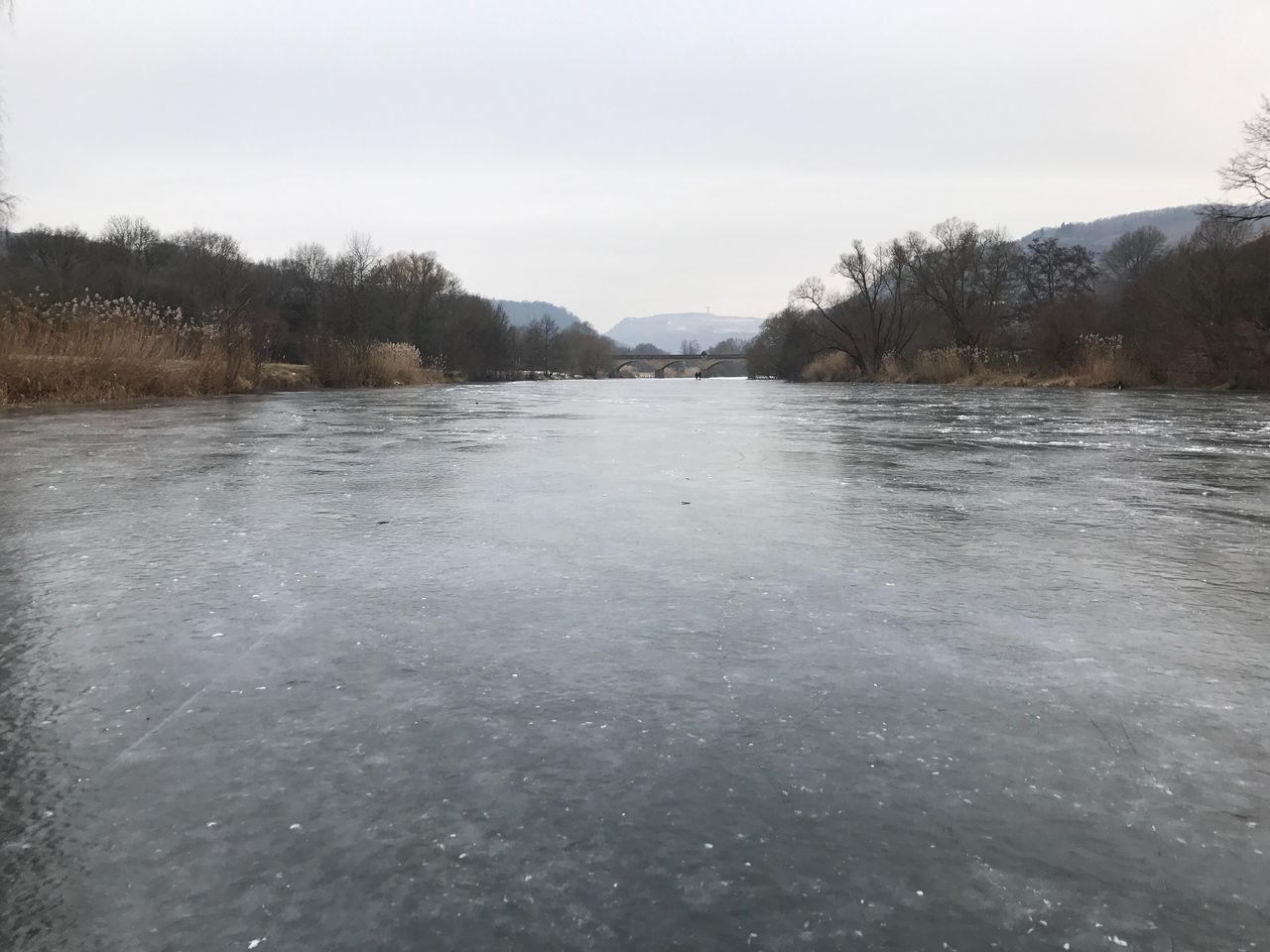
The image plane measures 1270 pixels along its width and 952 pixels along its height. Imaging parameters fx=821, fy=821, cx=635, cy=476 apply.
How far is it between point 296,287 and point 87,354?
175ft

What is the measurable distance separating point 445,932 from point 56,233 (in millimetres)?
66168

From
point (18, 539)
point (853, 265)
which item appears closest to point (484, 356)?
point (853, 265)

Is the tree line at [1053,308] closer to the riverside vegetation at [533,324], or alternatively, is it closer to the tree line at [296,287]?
the riverside vegetation at [533,324]

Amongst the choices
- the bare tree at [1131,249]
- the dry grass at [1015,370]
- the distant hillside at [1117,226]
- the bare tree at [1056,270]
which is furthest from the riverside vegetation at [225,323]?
the distant hillside at [1117,226]

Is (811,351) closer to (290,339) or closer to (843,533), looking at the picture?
(290,339)

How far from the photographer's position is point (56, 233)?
53281 mm

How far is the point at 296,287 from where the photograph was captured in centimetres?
6334

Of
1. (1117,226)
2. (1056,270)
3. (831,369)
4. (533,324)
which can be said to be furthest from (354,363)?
(1117,226)

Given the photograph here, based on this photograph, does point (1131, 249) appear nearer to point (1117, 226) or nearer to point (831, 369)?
point (831, 369)

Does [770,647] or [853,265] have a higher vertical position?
[853,265]

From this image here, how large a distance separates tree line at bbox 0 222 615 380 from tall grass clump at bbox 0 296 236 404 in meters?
17.0

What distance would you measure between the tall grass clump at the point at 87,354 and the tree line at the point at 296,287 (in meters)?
17.0

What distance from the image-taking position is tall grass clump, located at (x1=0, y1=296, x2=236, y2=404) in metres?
13.4

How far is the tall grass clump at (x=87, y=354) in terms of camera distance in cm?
1341
